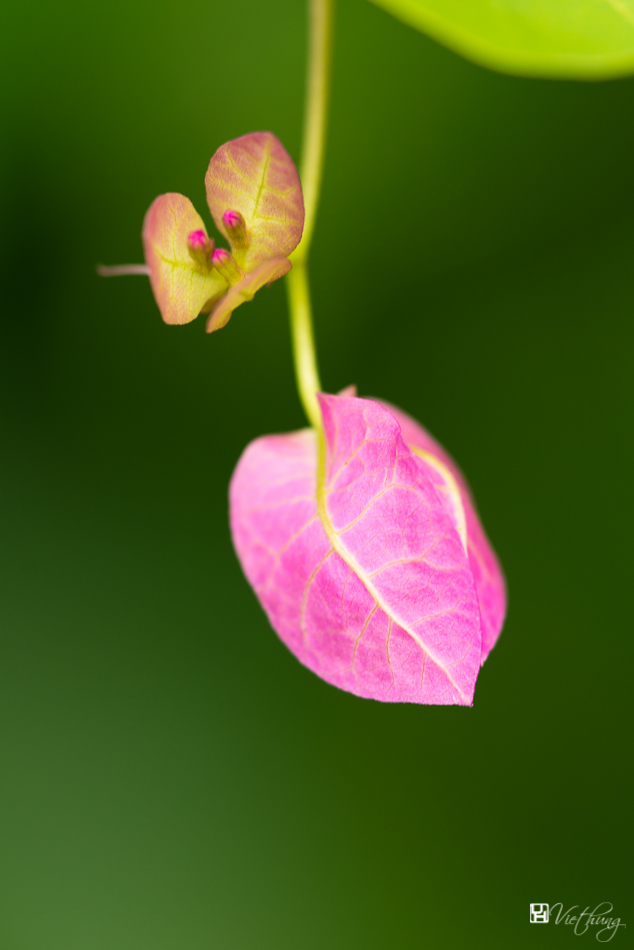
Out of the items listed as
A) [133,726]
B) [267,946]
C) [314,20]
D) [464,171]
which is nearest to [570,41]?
[314,20]

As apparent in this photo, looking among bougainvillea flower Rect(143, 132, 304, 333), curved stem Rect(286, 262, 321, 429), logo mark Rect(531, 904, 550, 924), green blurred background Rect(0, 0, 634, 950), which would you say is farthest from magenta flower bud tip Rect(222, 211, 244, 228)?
logo mark Rect(531, 904, 550, 924)

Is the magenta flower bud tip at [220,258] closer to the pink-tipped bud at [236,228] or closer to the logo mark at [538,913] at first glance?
the pink-tipped bud at [236,228]

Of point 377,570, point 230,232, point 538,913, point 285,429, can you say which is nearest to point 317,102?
point 230,232

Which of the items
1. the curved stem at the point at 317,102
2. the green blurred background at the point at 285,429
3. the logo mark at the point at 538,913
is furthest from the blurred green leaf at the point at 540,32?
the logo mark at the point at 538,913

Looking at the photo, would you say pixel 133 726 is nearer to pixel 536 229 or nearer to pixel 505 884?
pixel 505 884

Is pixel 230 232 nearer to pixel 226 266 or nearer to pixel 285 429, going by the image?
pixel 226 266

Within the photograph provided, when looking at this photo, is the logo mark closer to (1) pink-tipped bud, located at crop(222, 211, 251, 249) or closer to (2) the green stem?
(2) the green stem
